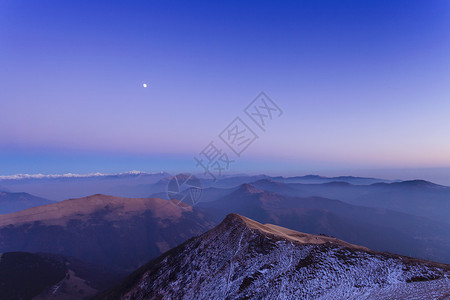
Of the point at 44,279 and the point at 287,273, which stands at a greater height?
the point at 287,273

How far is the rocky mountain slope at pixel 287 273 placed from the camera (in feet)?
93.8

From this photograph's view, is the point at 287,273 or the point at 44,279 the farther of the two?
the point at 44,279

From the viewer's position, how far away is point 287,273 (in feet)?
115

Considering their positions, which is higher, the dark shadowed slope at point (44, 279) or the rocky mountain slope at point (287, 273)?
the rocky mountain slope at point (287, 273)

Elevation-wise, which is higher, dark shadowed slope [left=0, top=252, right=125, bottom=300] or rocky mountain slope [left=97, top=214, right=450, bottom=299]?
rocky mountain slope [left=97, top=214, right=450, bottom=299]

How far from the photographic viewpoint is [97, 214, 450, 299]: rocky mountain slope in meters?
28.6

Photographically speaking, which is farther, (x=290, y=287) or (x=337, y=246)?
(x=337, y=246)

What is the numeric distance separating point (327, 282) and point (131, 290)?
5258 cm

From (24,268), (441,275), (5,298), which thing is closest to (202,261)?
(441,275)

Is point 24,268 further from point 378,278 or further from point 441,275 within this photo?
point 441,275

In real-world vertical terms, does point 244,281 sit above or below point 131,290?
above

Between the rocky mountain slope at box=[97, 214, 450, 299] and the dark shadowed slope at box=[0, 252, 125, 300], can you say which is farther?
the dark shadowed slope at box=[0, 252, 125, 300]

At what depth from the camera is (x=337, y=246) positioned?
38.6 metres

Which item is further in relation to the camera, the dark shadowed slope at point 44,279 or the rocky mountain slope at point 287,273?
the dark shadowed slope at point 44,279
